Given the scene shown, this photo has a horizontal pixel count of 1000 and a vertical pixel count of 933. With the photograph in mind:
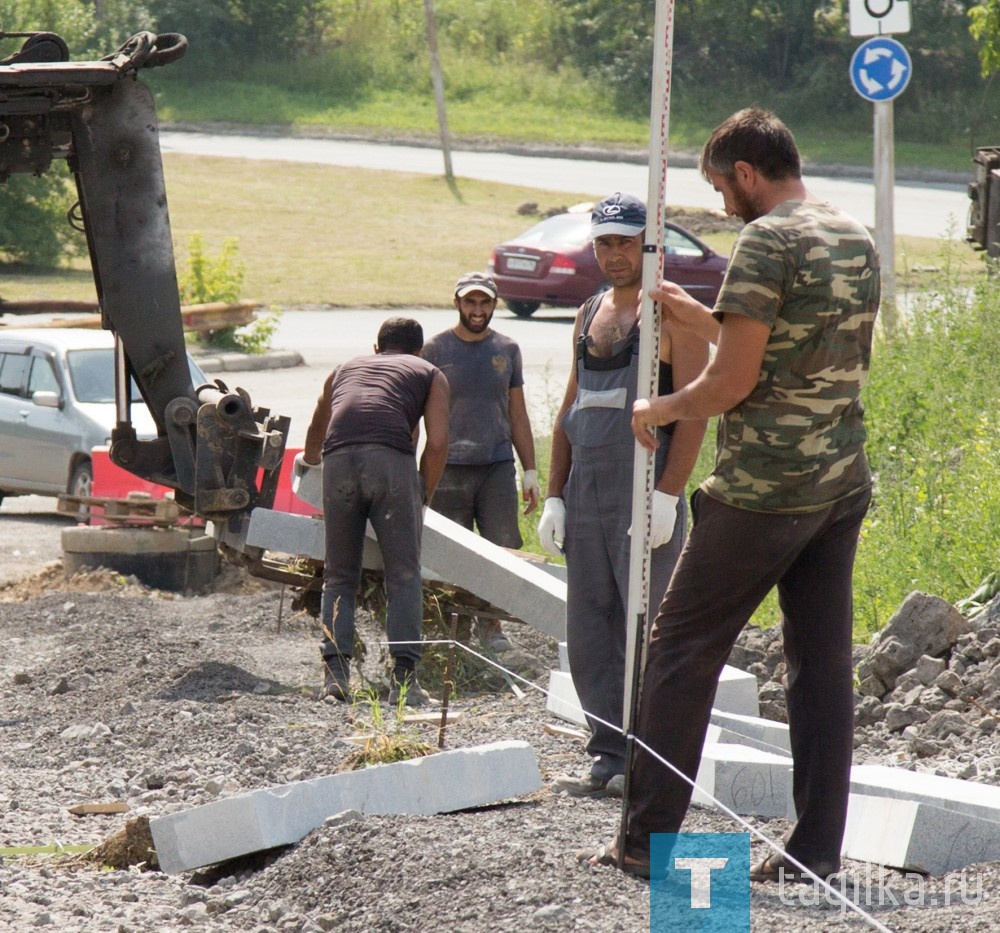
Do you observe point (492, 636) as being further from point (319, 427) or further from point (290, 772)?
point (290, 772)

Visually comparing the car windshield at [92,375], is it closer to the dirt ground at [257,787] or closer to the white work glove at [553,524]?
the dirt ground at [257,787]

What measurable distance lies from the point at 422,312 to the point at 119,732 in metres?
18.4

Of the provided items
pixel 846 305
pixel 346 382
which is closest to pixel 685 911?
pixel 846 305

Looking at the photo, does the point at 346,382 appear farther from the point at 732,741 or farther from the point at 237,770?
the point at 732,741

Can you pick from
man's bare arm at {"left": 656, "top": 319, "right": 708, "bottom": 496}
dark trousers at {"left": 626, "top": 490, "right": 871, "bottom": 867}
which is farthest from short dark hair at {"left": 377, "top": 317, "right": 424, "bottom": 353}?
dark trousers at {"left": 626, "top": 490, "right": 871, "bottom": 867}

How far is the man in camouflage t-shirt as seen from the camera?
3.93 metres

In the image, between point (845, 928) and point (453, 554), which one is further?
point (453, 554)

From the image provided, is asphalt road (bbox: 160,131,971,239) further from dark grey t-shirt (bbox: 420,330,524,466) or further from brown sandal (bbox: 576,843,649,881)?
brown sandal (bbox: 576,843,649,881)

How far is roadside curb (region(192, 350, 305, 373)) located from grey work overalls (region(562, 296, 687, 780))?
603 inches

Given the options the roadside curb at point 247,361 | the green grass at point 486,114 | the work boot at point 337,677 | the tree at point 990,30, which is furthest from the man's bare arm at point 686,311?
the green grass at point 486,114

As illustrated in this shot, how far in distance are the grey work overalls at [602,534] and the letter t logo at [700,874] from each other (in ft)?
3.13

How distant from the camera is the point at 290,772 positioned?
574cm

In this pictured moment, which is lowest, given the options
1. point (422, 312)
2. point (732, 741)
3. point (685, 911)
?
point (422, 312)

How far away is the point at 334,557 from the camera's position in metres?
7.27
